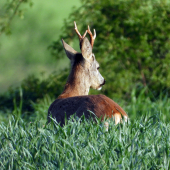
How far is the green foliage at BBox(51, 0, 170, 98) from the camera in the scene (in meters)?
8.27

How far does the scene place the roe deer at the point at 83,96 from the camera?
3824 mm

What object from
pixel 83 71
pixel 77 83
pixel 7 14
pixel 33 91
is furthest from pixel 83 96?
pixel 33 91

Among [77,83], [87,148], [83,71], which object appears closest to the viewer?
[87,148]

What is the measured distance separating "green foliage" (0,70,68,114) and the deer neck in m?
3.05

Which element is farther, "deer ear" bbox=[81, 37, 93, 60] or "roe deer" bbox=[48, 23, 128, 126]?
"deer ear" bbox=[81, 37, 93, 60]

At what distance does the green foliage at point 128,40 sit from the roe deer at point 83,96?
2.83 m

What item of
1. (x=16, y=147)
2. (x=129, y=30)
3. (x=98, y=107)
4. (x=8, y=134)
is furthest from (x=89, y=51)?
(x=129, y=30)

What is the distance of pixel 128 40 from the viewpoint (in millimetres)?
8305

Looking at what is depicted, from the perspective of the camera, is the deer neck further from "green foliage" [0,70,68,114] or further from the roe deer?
"green foliage" [0,70,68,114]

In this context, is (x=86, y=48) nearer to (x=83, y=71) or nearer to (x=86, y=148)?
(x=83, y=71)

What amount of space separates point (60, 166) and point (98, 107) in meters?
1.32

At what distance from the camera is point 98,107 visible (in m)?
3.79

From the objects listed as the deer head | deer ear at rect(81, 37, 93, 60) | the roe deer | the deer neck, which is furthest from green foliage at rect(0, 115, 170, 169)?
deer ear at rect(81, 37, 93, 60)

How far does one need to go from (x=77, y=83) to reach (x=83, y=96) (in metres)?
1.10
